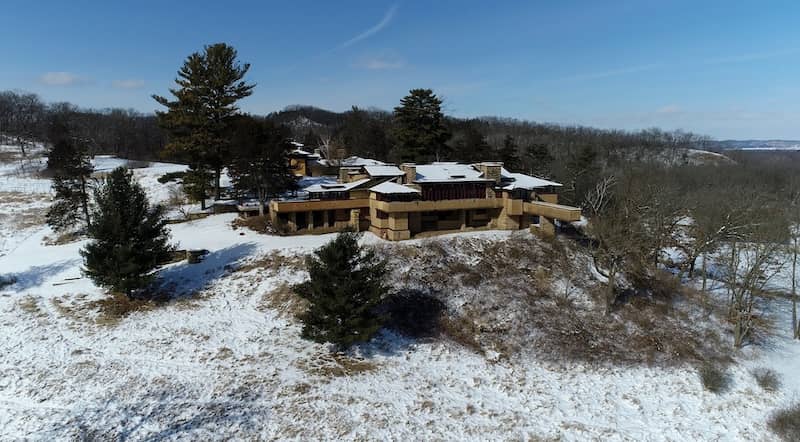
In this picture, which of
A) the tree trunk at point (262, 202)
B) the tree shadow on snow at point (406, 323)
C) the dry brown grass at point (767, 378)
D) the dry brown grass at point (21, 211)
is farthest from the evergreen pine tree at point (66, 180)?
the dry brown grass at point (767, 378)

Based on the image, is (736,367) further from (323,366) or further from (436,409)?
(323,366)

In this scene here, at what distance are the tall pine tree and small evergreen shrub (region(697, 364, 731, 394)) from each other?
118ft

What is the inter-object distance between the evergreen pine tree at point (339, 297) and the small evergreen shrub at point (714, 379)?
1564 centimetres

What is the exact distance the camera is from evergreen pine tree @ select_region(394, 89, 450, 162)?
47250 millimetres

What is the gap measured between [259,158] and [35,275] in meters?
15.9

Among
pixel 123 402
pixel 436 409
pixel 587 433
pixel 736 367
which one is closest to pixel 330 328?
pixel 436 409

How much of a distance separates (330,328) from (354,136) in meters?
56.7

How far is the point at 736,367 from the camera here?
22.5 m

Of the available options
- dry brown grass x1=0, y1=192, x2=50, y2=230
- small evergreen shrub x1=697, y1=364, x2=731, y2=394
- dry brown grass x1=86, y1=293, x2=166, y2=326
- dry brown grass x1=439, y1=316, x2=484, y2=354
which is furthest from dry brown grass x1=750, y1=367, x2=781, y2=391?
dry brown grass x1=0, y1=192, x2=50, y2=230

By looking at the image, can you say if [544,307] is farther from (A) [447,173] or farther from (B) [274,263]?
(B) [274,263]

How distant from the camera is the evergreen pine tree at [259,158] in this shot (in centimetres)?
3412

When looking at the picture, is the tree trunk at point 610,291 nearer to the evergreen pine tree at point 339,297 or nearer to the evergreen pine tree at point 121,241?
the evergreen pine tree at point 339,297

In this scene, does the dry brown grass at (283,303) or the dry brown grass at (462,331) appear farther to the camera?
the dry brown grass at (283,303)

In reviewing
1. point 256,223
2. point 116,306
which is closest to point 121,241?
point 116,306
